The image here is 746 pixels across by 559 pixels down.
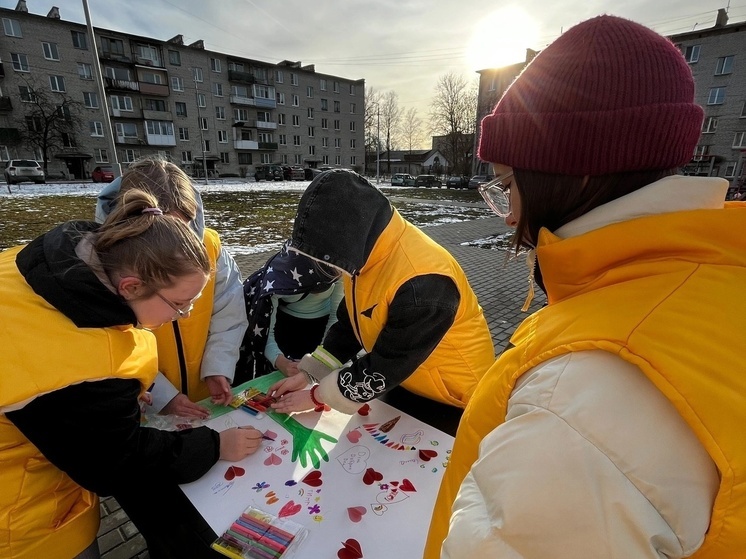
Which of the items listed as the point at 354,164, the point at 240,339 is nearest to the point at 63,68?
the point at 354,164

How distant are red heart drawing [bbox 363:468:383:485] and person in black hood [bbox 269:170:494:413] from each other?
0.24 m

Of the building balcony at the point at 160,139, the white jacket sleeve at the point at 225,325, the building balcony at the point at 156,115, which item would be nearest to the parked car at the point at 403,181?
the building balcony at the point at 160,139

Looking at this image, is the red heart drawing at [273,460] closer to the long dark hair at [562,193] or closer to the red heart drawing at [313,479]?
the red heart drawing at [313,479]

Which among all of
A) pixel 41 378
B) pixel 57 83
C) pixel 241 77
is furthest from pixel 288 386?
pixel 241 77

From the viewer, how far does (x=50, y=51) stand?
3188cm

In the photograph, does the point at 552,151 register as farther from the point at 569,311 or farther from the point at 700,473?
the point at 700,473

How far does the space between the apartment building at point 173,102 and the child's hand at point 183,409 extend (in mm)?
33605

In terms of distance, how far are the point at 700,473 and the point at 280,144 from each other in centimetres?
4982

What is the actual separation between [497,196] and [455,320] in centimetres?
59

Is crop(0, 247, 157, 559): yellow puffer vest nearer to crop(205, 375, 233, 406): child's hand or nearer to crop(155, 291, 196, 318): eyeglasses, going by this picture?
crop(155, 291, 196, 318): eyeglasses

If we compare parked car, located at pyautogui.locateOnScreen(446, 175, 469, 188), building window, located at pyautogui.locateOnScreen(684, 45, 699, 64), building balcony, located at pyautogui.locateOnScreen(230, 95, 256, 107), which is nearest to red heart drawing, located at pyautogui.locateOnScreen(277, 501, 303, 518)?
parked car, located at pyautogui.locateOnScreen(446, 175, 469, 188)

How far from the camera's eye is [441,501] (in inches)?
34.2

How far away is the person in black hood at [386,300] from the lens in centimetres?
136

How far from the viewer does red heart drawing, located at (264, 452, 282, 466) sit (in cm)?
132
